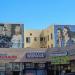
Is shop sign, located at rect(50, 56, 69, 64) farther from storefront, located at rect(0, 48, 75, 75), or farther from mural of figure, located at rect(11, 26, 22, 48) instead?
mural of figure, located at rect(11, 26, 22, 48)

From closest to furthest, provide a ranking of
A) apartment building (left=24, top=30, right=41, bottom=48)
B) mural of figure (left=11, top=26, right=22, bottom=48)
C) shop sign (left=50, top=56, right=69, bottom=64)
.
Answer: shop sign (left=50, top=56, right=69, bottom=64)
mural of figure (left=11, top=26, right=22, bottom=48)
apartment building (left=24, top=30, right=41, bottom=48)

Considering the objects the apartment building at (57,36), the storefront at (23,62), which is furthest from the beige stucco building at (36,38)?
the storefront at (23,62)

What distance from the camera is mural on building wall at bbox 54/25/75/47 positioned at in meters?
77.9

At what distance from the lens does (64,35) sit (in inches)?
3135

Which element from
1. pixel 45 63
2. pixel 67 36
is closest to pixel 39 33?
pixel 67 36

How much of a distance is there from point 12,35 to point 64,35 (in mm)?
11268

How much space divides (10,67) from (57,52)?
7.07 meters

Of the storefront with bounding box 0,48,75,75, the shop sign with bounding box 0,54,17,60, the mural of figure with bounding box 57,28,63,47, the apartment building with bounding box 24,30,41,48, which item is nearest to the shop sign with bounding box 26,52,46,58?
the storefront with bounding box 0,48,75,75

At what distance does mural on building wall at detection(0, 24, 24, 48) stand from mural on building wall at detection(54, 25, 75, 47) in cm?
732

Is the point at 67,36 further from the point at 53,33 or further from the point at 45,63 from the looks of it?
the point at 45,63

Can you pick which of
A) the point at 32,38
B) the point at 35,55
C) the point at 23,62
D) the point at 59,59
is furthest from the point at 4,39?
the point at 59,59

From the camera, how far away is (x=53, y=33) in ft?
254

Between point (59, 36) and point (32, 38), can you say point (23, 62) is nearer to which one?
point (59, 36)

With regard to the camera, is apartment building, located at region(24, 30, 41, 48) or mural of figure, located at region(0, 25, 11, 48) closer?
mural of figure, located at region(0, 25, 11, 48)
